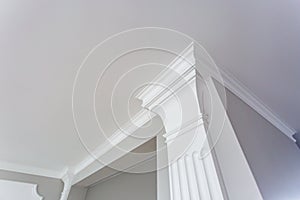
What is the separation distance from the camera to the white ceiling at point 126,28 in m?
0.92

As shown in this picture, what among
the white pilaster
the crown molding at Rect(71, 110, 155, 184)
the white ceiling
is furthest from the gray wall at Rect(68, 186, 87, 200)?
the white pilaster

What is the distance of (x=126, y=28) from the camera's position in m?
1.02

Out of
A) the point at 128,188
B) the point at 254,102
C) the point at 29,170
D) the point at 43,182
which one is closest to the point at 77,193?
the point at 43,182

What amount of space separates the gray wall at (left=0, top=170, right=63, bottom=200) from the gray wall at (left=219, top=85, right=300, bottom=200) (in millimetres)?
2436

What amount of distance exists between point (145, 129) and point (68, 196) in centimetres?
168

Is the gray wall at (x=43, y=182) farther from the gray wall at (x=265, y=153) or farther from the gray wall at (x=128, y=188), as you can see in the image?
the gray wall at (x=265, y=153)

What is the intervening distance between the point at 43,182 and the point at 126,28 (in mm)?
2407

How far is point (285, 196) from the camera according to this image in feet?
3.63

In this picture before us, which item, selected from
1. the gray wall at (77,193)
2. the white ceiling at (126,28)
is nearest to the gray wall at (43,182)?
the gray wall at (77,193)

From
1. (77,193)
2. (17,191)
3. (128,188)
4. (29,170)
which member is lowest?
(128,188)

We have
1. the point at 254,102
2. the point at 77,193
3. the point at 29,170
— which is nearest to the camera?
the point at 254,102

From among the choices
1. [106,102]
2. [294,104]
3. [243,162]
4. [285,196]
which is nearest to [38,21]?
[106,102]

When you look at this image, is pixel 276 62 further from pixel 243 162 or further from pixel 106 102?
pixel 106 102

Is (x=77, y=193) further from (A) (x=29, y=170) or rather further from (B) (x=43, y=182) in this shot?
(A) (x=29, y=170)
